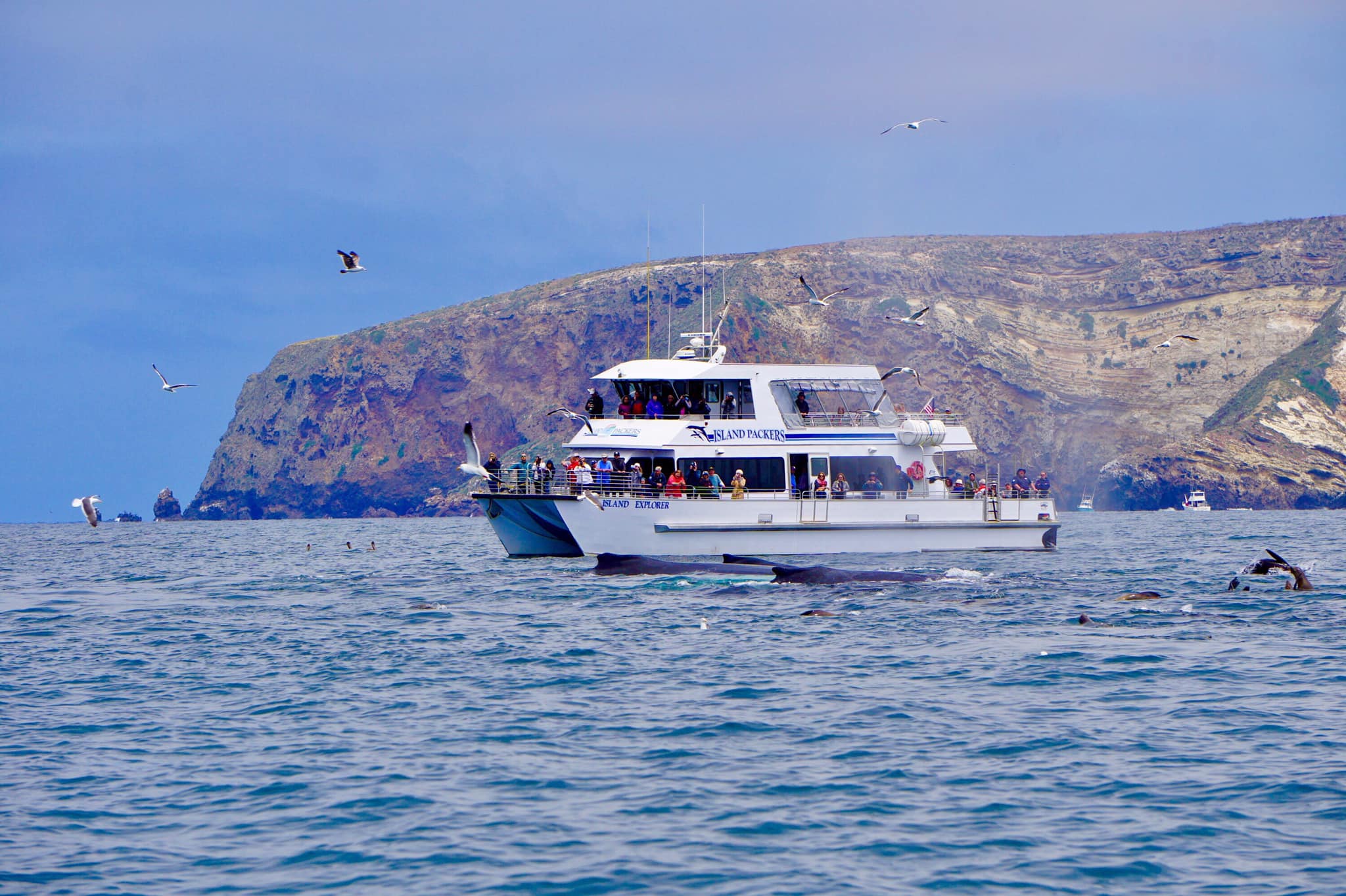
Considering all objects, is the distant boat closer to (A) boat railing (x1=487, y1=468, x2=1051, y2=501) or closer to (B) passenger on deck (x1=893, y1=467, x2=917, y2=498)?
(B) passenger on deck (x1=893, y1=467, x2=917, y2=498)

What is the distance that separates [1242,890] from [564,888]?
5236mm

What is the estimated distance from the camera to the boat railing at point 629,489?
38.6m

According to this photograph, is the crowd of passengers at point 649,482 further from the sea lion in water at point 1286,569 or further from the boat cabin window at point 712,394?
the sea lion in water at point 1286,569

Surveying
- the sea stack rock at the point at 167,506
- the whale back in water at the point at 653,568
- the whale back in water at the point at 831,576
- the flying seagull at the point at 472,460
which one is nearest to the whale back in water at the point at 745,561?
the whale back in water at the point at 653,568

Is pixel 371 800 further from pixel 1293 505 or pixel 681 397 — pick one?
pixel 1293 505

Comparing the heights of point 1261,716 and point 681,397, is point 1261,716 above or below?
below

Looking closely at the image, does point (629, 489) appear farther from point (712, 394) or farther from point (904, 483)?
point (904, 483)

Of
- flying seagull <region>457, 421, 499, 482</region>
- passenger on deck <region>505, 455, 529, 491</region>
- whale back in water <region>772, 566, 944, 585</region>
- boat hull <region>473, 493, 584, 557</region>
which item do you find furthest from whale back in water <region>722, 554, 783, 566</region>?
flying seagull <region>457, 421, 499, 482</region>

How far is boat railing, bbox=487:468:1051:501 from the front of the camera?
3859 centimetres

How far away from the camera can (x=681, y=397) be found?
41.6 meters

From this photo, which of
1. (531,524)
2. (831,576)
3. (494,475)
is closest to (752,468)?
(531,524)

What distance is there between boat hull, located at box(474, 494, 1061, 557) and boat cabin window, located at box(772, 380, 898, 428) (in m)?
3.34

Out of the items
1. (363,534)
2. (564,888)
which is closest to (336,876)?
(564,888)

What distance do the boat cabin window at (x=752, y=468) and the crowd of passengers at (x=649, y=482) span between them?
0.14 metres
